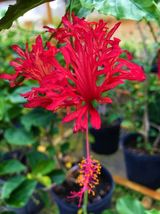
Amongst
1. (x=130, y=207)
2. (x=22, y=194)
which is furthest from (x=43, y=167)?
(x=130, y=207)

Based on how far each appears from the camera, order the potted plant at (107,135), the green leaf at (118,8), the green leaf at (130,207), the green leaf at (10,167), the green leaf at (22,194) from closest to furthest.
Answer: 1. the green leaf at (118,8)
2. the green leaf at (130,207)
3. the green leaf at (22,194)
4. the green leaf at (10,167)
5. the potted plant at (107,135)

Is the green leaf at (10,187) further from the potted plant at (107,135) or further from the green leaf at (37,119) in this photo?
the potted plant at (107,135)

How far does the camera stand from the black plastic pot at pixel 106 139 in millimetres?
2004

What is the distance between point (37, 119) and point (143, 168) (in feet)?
2.20

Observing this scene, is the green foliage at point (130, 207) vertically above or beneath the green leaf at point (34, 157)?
beneath

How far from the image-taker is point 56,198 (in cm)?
138

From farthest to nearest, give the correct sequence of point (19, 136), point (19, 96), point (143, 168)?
point (143, 168) → point (19, 136) → point (19, 96)

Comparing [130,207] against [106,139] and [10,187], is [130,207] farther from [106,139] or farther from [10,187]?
[106,139]

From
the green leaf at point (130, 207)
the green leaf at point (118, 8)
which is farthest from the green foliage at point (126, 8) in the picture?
the green leaf at point (130, 207)

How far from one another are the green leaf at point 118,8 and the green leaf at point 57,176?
99 centimetres

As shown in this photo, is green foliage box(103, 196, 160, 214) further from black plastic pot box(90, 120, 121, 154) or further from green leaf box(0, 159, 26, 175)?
black plastic pot box(90, 120, 121, 154)

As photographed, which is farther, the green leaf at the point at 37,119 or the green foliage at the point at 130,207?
the green leaf at the point at 37,119

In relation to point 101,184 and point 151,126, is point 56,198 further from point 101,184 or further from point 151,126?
point 151,126

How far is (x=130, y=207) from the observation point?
0.94 meters
